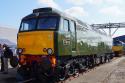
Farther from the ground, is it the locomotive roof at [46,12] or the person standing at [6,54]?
the locomotive roof at [46,12]

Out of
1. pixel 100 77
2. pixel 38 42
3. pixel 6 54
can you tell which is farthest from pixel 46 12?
pixel 100 77

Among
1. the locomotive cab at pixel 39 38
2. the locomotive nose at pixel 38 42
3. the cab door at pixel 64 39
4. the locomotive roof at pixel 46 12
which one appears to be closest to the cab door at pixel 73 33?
the cab door at pixel 64 39

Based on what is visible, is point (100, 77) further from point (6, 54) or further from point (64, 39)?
point (6, 54)

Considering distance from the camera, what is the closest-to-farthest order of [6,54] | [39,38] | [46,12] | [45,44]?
[45,44] < [39,38] < [46,12] < [6,54]

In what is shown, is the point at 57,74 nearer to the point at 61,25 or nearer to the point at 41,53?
the point at 41,53

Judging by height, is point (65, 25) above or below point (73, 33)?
above

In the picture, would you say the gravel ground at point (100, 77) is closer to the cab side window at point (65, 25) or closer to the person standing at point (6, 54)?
the cab side window at point (65, 25)

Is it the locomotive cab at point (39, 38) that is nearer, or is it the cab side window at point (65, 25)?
the locomotive cab at point (39, 38)

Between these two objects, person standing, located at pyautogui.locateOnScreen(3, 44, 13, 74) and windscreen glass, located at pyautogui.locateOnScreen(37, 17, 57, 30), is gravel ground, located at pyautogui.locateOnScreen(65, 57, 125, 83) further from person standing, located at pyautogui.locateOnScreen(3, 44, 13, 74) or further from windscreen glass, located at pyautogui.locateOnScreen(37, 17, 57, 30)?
person standing, located at pyautogui.locateOnScreen(3, 44, 13, 74)

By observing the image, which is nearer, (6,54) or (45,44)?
(45,44)

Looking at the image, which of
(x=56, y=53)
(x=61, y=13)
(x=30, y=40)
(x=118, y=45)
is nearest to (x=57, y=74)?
(x=56, y=53)

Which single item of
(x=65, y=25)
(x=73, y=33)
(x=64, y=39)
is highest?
(x=65, y=25)

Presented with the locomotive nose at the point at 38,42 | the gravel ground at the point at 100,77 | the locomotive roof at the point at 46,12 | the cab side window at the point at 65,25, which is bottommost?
the gravel ground at the point at 100,77

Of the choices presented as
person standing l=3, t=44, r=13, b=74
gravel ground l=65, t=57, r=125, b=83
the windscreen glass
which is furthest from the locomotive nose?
person standing l=3, t=44, r=13, b=74
